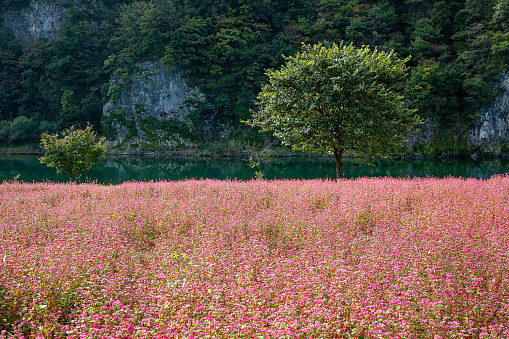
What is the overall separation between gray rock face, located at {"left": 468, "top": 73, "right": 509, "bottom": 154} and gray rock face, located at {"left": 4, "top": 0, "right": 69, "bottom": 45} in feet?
377

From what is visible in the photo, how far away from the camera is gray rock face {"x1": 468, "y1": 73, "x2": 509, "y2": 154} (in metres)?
54.6

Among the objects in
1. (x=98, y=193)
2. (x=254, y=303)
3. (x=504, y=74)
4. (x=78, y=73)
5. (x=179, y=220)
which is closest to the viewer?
(x=254, y=303)

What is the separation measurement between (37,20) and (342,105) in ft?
375

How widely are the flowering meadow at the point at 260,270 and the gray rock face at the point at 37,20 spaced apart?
111m

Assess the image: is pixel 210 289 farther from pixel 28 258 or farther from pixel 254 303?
pixel 28 258

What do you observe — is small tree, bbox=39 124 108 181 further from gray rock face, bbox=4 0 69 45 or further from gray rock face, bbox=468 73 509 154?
gray rock face, bbox=4 0 69 45

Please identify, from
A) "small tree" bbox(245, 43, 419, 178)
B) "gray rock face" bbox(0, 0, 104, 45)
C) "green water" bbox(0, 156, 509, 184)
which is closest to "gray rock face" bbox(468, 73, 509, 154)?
"green water" bbox(0, 156, 509, 184)

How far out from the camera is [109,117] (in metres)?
78.2

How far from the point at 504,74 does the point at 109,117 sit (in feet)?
284

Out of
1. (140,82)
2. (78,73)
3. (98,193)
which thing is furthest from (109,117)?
(98,193)

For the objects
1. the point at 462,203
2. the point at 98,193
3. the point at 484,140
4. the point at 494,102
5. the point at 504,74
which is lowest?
the point at 98,193

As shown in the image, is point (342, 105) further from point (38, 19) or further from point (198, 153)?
point (38, 19)

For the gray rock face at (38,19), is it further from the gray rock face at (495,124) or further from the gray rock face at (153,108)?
the gray rock face at (495,124)

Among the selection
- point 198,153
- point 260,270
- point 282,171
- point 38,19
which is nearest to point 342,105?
point 260,270
